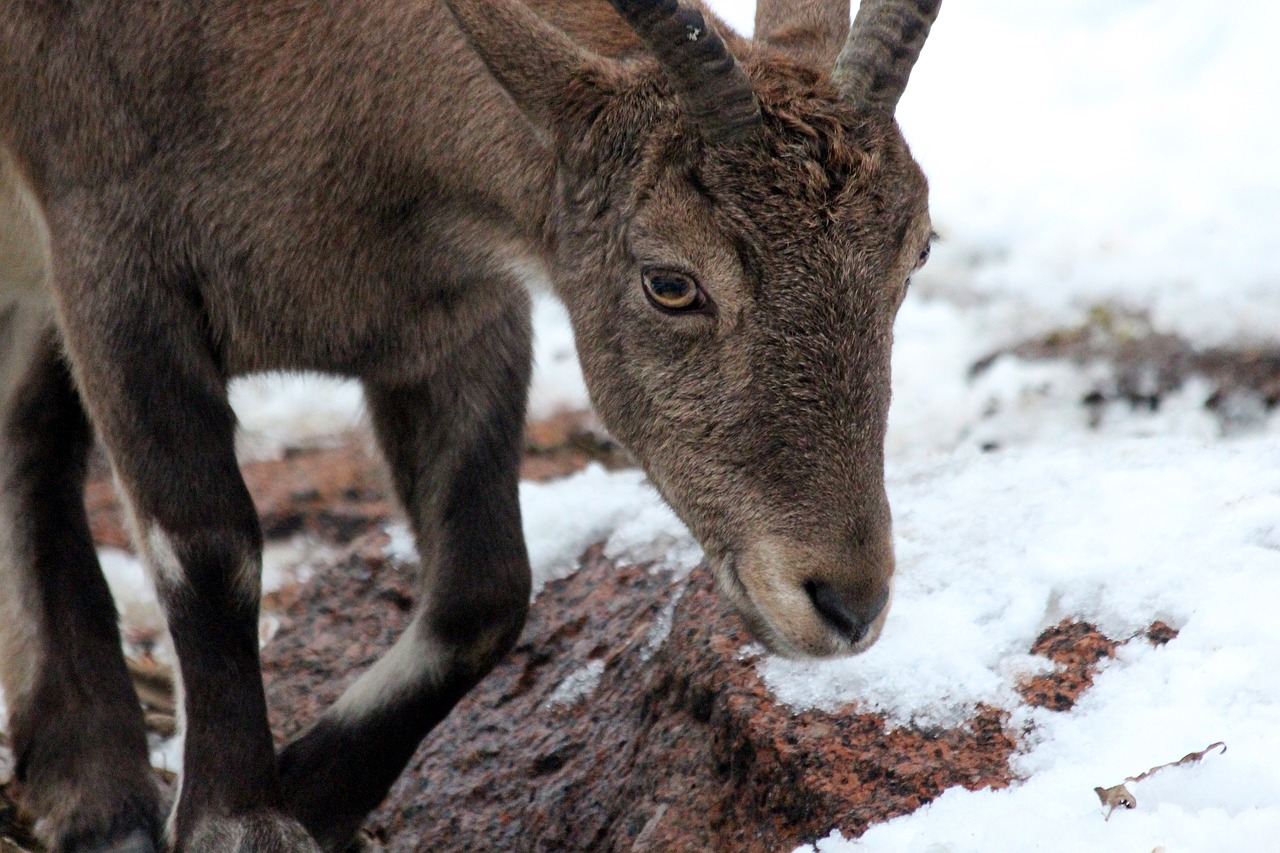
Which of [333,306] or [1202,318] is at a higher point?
[333,306]

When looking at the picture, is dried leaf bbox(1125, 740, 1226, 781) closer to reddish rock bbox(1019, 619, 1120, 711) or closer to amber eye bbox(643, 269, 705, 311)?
reddish rock bbox(1019, 619, 1120, 711)

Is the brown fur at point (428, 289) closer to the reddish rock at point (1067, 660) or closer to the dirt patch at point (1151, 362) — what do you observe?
the reddish rock at point (1067, 660)

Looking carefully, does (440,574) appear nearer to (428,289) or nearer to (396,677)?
(396,677)

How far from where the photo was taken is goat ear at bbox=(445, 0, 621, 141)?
14.7 feet

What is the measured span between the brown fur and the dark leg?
0.8 inches

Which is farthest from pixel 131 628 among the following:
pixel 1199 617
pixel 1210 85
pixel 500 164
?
pixel 1210 85

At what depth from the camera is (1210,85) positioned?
32.3ft

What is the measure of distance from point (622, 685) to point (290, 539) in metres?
3.25

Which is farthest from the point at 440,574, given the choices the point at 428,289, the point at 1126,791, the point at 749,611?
the point at 1126,791

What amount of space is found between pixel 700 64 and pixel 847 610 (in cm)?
138

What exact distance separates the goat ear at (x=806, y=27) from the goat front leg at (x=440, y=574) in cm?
122

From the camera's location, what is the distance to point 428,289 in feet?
16.6

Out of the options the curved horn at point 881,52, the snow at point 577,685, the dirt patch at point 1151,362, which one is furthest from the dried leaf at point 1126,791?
the dirt patch at point 1151,362

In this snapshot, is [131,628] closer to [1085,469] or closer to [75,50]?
[75,50]
